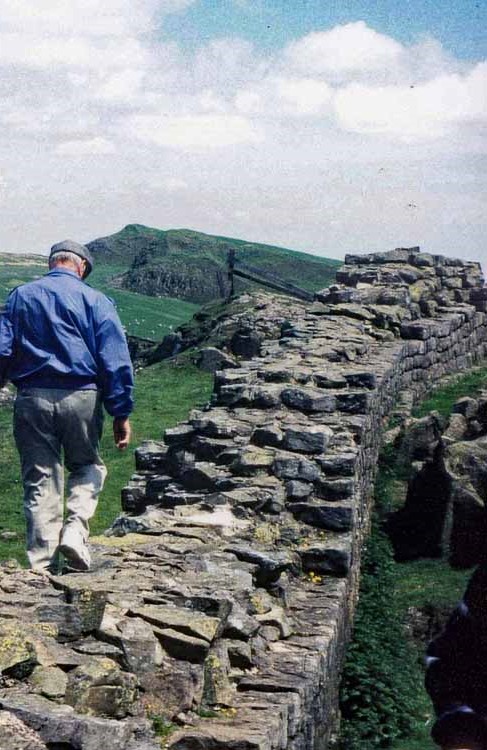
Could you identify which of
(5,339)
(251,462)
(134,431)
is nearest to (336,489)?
(251,462)

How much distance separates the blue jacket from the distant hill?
32.4 m

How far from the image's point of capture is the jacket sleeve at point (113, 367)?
21.1ft

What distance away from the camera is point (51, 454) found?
6.52m

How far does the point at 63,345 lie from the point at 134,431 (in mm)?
8459

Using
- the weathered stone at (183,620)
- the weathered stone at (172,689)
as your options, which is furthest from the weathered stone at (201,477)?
the weathered stone at (172,689)

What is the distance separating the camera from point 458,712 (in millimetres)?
2590

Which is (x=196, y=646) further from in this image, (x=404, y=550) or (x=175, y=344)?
(x=175, y=344)

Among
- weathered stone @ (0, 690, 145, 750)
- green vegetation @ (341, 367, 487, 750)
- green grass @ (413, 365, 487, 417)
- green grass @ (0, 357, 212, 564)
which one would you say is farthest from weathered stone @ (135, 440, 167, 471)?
green grass @ (413, 365, 487, 417)

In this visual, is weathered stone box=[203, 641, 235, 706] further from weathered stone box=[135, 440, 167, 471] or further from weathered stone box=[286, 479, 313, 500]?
weathered stone box=[135, 440, 167, 471]

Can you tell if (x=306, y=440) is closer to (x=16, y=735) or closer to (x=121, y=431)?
(x=121, y=431)

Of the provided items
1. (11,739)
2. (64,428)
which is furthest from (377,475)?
(11,739)

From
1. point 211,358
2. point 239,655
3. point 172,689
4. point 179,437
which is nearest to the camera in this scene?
point 172,689

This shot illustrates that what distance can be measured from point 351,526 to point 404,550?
9.48 ft

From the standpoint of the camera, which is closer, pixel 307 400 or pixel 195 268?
pixel 307 400
